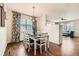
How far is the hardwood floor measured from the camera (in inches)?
79.7

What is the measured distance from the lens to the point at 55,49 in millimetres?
2090

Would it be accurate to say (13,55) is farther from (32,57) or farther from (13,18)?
(13,18)

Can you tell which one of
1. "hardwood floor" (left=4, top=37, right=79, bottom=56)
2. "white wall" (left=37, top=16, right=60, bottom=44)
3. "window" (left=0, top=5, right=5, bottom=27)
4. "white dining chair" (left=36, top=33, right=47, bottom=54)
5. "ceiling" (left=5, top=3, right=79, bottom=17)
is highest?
"ceiling" (left=5, top=3, right=79, bottom=17)

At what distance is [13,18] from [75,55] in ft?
4.38

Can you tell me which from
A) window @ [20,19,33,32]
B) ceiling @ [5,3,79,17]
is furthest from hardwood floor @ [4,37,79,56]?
ceiling @ [5,3,79,17]

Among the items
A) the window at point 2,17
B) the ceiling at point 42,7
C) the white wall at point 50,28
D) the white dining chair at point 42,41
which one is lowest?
the white dining chair at point 42,41

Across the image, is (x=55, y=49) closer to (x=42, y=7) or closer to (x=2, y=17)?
(x=42, y=7)

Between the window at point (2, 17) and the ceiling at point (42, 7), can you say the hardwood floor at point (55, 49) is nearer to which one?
the window at point (2, 17)

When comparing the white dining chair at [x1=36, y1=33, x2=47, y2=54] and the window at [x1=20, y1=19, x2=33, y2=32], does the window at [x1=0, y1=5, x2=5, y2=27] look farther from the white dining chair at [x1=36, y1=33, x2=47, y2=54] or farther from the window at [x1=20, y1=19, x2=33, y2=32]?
the white dining chair at [x1=36, y1=33, x2=47, y2=54]

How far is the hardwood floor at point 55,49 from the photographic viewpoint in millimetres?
2025

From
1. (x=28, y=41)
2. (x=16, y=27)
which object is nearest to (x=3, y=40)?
(x=16, y=27)

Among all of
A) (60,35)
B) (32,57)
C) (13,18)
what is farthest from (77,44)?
(13,18)

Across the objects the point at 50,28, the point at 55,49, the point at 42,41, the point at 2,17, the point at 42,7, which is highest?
the point at 42,7

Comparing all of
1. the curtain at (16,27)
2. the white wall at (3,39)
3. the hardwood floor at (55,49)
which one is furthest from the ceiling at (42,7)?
the hardwood floor at (55,49)
